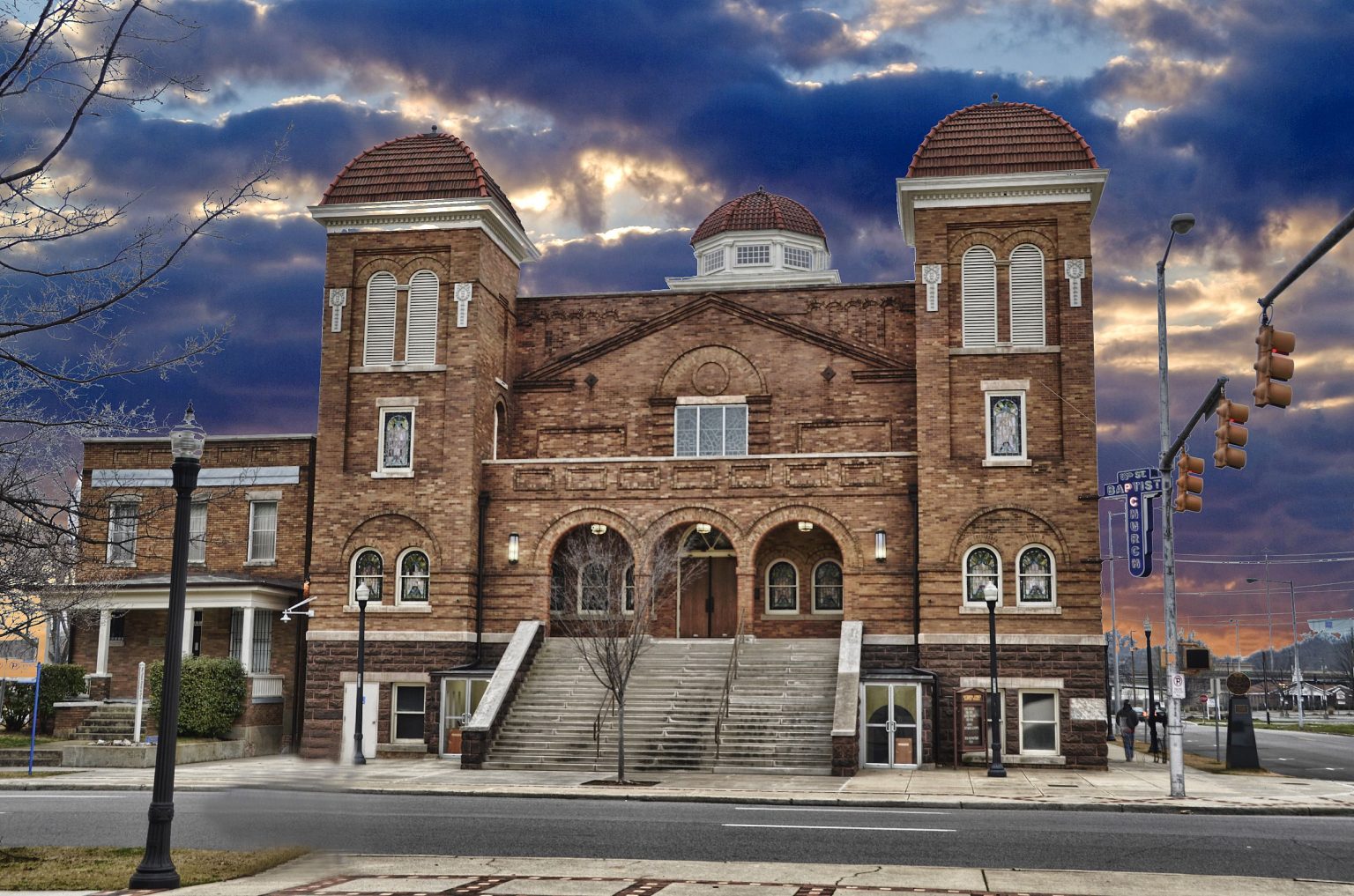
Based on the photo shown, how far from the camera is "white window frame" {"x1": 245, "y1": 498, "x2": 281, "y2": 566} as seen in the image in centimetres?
3638

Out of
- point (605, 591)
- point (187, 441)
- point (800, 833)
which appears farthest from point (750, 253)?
point (187, 441)

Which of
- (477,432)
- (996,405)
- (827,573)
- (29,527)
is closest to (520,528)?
(477,432)

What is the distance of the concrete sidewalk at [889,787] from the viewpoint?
845 inches

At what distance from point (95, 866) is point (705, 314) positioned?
25.3 metres

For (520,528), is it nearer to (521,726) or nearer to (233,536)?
(521,726)

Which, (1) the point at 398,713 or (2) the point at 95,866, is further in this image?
(1) the point at 398,713

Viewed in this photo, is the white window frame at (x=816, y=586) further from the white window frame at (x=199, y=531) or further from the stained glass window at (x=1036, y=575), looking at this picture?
Answer: the white window frame at (x=199, y=531)

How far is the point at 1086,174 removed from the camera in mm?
32219

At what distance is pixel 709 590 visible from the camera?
116 ft

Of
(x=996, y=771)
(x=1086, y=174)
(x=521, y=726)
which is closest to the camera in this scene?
(x=996, y=771)

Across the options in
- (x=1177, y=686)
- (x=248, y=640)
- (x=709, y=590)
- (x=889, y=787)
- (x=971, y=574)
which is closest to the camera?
(x=1177, y=686)

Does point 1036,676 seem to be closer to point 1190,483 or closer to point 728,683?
point 728,683

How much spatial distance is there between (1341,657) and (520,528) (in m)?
117

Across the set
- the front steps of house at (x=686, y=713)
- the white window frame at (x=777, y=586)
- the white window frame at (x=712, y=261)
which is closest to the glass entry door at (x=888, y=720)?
the front steps of house at (x=686, y=713)
